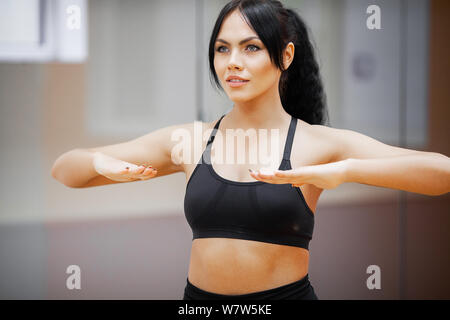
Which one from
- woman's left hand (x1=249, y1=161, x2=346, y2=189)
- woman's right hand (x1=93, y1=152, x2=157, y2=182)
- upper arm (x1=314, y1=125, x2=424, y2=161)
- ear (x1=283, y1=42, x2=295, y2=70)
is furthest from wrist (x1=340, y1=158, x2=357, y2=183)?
woman's right hand (x1=93, y1=152, x2=157, y2=182)

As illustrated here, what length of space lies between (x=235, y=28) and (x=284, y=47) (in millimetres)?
143

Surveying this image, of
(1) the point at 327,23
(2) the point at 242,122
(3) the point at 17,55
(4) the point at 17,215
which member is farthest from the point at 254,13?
(4) the point at 17,215

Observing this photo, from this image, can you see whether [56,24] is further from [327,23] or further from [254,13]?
[327,23]

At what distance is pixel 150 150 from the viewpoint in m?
1.37

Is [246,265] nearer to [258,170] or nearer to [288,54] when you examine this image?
[258,170]

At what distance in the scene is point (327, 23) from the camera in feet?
5.57

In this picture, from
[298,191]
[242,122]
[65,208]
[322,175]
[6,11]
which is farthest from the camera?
[65,208]

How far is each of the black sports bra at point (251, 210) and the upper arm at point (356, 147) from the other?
0.13 m

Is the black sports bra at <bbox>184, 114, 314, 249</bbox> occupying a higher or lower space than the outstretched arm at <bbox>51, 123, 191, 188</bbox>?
lower

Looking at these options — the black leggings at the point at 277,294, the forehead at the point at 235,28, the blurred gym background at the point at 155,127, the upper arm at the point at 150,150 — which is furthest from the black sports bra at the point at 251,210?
the blurred gym background at the point at 155,127

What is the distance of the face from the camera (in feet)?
3.91

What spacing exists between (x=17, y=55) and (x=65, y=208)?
59cm

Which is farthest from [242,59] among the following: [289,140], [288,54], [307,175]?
[307,175]

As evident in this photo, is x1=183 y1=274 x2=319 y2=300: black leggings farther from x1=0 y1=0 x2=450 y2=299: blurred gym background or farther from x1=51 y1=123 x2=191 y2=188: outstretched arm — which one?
x1=0 y1=0 x2=450 y2=299: blurred gym background
